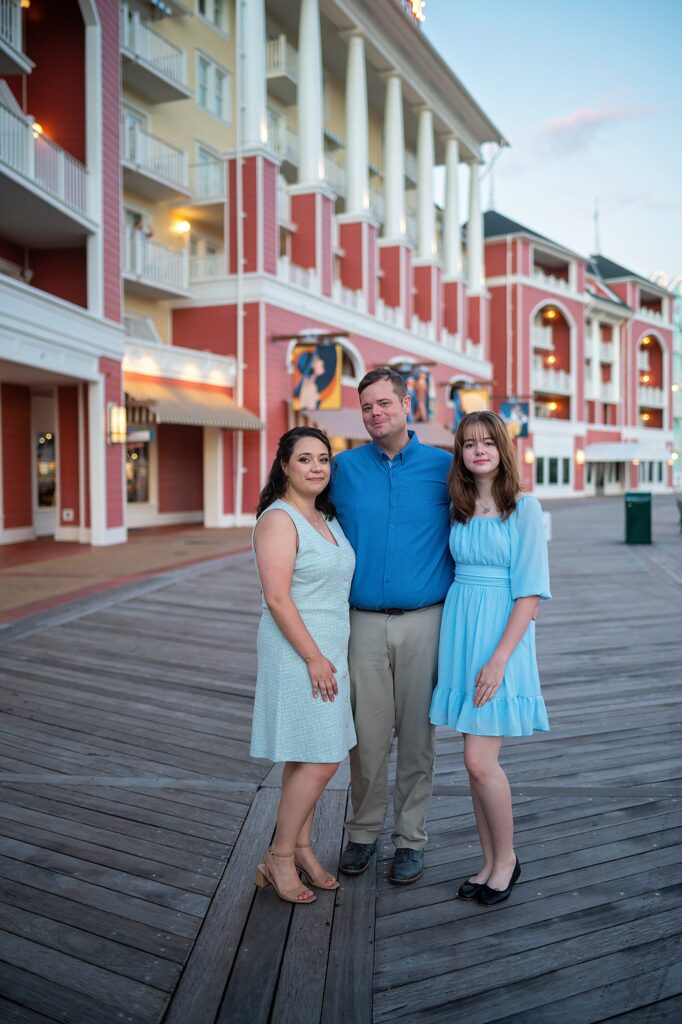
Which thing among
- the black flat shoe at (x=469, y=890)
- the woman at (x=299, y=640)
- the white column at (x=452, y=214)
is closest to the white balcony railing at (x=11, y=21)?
the woman at (x=299, y=640)

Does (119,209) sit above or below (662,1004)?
above

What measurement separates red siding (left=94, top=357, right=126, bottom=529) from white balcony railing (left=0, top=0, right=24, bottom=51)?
533 cm

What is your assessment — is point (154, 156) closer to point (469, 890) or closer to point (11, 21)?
point (11, 21)

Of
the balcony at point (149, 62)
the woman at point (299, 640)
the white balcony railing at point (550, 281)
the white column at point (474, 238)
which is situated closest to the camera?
the woman at point (299, 640)

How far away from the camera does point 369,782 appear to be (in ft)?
10.6

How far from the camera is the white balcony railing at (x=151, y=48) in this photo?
19656 mm

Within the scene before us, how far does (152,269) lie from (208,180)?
3.80 meters

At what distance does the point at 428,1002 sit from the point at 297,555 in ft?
4.49

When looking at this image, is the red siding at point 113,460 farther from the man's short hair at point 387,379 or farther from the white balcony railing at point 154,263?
the man's short hair at point 387,379

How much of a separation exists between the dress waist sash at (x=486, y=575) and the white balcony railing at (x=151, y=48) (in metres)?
20.3

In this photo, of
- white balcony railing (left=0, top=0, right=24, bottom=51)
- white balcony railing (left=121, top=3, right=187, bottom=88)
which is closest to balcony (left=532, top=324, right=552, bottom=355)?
white balcony railing (left=121, top=3, right=187, bottom=88)

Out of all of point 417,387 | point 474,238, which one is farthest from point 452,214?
point 417,387

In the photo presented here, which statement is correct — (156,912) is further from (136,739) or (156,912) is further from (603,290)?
(603,290)

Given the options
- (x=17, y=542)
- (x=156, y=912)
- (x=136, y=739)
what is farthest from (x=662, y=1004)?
(x=17, y=542)
